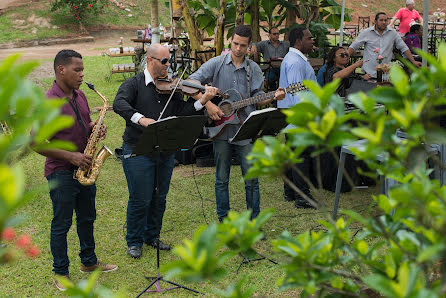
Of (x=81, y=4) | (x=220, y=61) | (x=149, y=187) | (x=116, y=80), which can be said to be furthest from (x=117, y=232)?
(x=81, y=4)

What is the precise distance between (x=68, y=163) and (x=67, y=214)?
0.44m

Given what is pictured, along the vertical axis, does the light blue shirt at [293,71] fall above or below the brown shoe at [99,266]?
above

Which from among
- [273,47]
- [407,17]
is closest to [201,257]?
[273,47]

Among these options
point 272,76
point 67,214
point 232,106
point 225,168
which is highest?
point 232,106

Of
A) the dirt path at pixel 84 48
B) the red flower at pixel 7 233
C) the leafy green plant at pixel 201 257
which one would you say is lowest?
the dirt path at pixel 84 48

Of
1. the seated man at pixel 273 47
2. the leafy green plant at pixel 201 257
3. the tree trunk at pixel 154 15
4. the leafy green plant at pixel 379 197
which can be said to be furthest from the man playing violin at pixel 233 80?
the tree trunk at pixel 154 15

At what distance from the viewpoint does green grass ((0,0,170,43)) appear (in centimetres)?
2586

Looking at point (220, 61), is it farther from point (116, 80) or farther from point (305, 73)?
point (116, 80)

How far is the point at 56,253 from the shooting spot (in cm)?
466

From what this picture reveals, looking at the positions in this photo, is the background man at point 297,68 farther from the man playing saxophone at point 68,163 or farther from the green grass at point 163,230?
the man playing saxophone at point 68,163

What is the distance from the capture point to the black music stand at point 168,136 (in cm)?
438

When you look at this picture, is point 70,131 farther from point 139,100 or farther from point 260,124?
point 260,124

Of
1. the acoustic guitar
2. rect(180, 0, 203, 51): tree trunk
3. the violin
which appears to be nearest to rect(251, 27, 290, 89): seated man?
rect(180, 0, 203, 51): tree trunk

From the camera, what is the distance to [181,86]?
5195 mm
